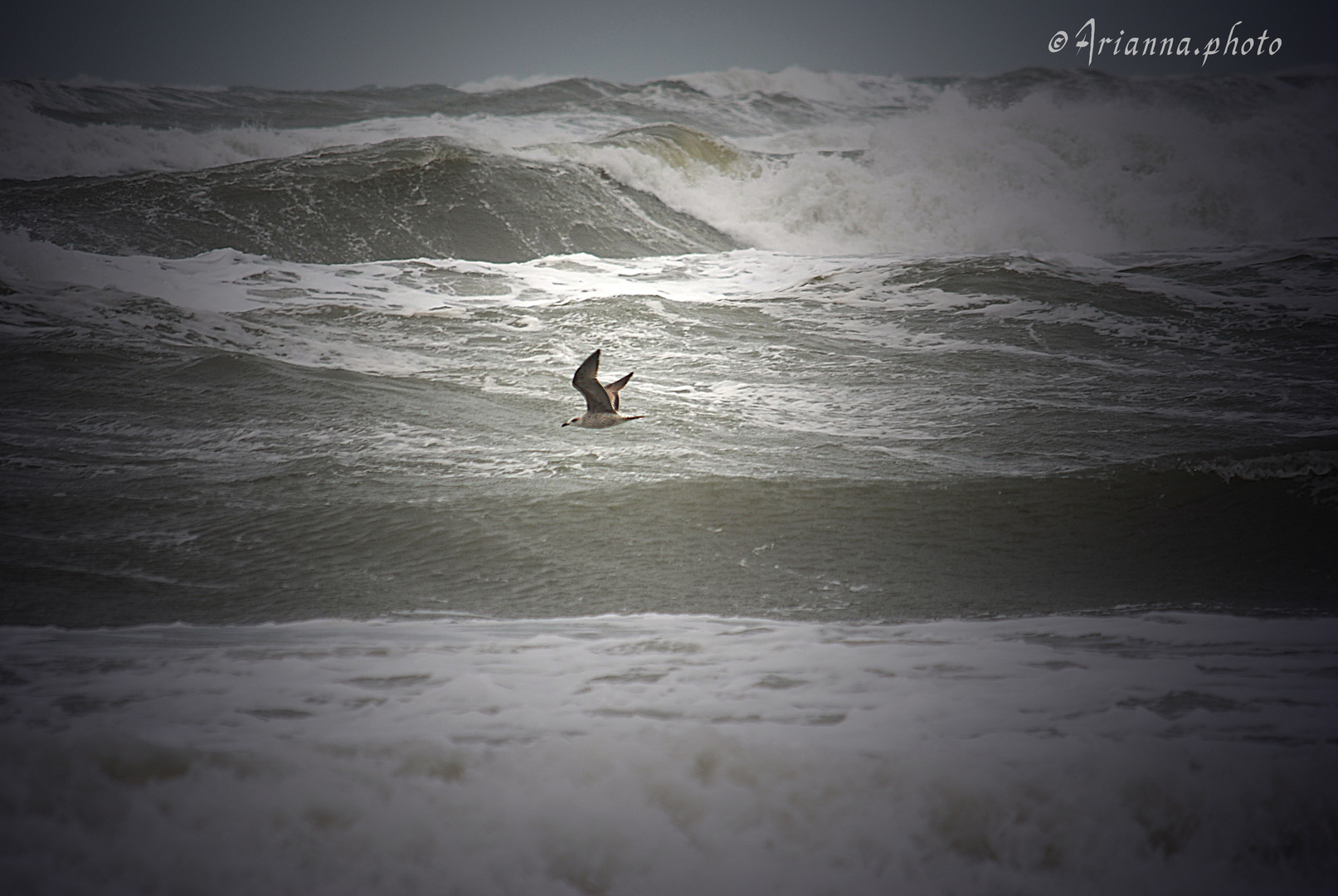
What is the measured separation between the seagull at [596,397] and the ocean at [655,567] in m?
0.11

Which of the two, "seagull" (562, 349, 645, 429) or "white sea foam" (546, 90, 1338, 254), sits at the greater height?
"white sea foam" (546, 90, 1338, 254)

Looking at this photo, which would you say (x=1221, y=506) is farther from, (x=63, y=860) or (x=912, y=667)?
(x=63, y=860)

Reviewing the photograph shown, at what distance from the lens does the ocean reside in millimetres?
1316

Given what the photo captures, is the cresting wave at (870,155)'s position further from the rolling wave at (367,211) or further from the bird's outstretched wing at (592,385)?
the bird's outstretched wing at (592,385)

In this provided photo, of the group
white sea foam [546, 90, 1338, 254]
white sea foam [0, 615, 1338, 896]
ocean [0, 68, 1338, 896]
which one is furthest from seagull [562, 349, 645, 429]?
white sea foam [546, 90, 1338, 254]

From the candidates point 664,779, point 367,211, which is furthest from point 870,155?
point 664,779

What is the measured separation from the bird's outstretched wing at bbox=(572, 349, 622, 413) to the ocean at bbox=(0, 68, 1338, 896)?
192 mm

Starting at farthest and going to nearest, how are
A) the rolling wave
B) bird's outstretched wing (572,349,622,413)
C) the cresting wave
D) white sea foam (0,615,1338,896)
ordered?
1. the cresting wave
2. the rolling wave
3. bird's outstretched wing (572,349,622,413)
4. white sea foam (0,615,1338,896)

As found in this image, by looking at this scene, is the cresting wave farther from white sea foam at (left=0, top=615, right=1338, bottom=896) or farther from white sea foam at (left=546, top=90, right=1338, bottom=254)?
white sea foam at (left=0, top=615, right=1338, bottom=896)

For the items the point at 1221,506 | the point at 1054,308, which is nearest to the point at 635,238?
the point at 1054,308

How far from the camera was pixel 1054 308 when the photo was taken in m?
5.64

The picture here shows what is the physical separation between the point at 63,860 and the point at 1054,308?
567cm

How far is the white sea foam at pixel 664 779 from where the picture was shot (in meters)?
1.26

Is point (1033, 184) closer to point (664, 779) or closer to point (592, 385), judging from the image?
point (592, 385)
